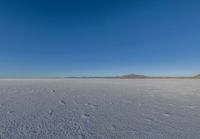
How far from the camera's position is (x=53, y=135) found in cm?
228

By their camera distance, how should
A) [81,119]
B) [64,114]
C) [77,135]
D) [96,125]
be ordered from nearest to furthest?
[77,135] → [96,125] → [81,119] → [64,114]

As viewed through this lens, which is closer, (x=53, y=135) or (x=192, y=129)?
(x=53, y=135)

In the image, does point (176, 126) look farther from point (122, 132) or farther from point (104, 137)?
point (104, 137)

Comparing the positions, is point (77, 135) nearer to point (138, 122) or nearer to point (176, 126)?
point (138, 122)

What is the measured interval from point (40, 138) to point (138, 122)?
2122 millimetres

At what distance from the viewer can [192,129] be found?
8.27 ft

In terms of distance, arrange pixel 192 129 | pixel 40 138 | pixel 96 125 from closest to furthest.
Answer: pixel 40 138, pixel 192 129, pixel 96 125

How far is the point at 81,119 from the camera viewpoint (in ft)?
10.3

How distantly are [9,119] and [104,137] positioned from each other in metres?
2.45

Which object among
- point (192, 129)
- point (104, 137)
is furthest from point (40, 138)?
point (192, 129)

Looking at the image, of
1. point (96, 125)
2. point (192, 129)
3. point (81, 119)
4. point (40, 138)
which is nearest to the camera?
point (40, 138)

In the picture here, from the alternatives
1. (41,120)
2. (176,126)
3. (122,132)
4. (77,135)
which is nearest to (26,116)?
(41,120)

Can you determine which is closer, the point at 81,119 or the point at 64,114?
the point at 81,119

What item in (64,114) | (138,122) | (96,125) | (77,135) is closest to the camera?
(77,135)
